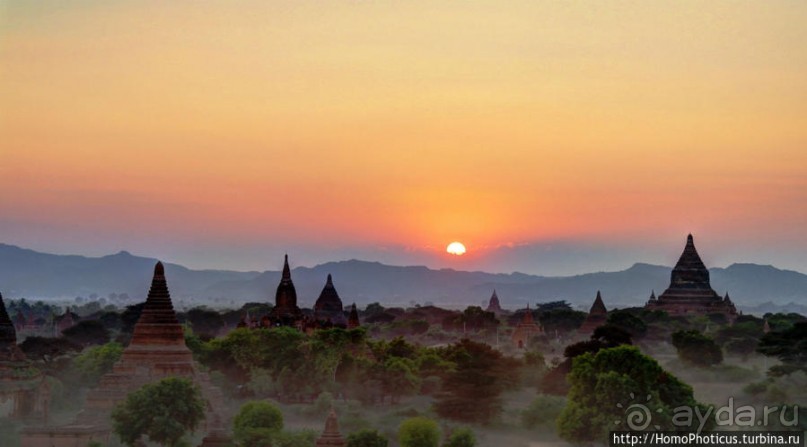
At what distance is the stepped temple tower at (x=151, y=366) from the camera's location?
7362 cm

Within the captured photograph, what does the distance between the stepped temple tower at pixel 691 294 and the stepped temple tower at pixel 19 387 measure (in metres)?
105

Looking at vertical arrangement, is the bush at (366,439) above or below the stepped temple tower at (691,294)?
below

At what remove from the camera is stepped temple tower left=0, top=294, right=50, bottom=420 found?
80681mm

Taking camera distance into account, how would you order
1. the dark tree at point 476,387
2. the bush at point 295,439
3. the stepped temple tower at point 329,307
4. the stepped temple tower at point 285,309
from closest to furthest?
the bush at point 295,439 < the dark tree at point 476,387 < the stepped temple tower at point 285,309 < the stepped temple tower at point 329,307

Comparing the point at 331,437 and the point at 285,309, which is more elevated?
the point at 285,309

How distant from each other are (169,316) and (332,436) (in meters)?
15.6

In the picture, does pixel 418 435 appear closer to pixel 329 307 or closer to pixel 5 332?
pixel 5 332

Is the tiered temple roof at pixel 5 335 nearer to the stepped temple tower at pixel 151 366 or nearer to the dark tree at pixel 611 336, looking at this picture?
the stepped temple tower at pixel 151 366

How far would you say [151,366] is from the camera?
75438mm

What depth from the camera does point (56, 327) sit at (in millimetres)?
187125

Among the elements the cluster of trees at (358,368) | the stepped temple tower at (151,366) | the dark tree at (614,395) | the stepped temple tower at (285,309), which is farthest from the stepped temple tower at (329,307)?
the dark tree at (614,395)

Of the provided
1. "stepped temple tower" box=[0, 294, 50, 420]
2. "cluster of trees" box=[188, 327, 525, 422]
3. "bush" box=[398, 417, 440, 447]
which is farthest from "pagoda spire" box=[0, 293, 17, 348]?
"bush" box=[398, 417, 440, 447]

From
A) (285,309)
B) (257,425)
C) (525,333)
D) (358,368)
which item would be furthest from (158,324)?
(525,333)

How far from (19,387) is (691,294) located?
359 feet
